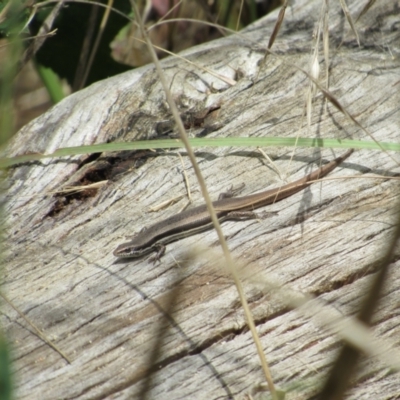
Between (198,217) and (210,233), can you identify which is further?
(198,217)

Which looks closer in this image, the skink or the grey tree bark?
the grey tree bark

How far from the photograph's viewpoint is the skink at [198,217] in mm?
3020

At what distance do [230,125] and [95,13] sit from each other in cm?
175

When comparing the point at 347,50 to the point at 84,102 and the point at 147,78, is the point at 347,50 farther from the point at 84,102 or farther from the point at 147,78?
the point at 84,102

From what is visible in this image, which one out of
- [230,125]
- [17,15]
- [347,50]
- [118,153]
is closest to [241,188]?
[230,125]

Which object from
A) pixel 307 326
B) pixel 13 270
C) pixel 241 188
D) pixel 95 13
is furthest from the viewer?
pixel 95 13

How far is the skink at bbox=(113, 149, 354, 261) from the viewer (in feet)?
9.91

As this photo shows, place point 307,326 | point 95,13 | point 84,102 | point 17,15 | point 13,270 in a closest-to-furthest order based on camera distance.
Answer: point 17,15, point 307,326, point 13,270, point 84,102, point 95,13

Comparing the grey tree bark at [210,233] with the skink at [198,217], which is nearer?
the grey tree bark at [210,233]

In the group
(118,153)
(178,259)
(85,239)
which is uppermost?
(118,153)

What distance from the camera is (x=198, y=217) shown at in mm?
3256

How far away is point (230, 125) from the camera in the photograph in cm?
345

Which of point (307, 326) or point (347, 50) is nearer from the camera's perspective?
point (307, 326)

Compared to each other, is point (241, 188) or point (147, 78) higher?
point (147, 78)
